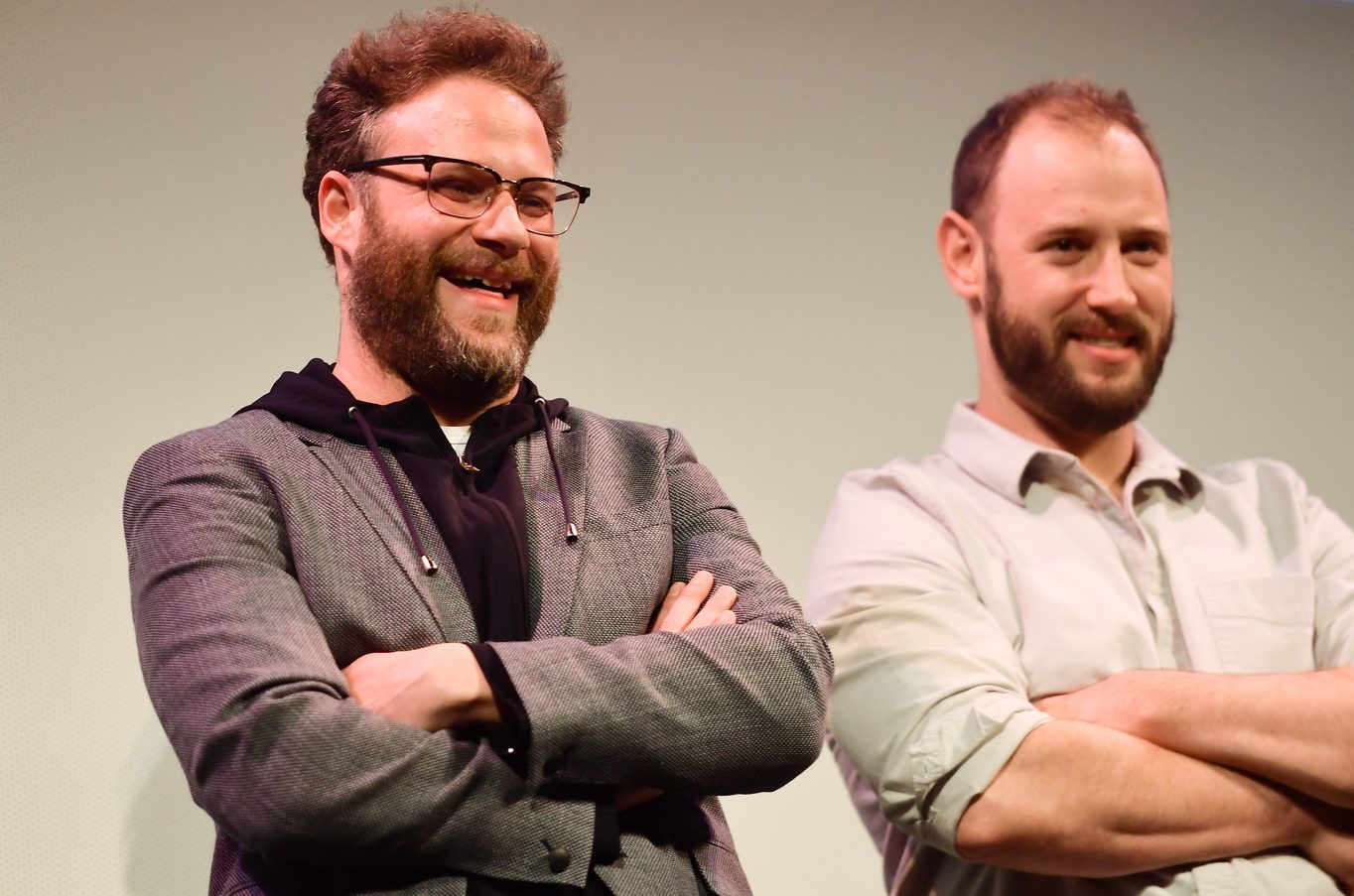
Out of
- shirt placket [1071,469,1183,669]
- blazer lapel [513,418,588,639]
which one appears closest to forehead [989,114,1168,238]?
shirt placket [1071,469,1183,669]

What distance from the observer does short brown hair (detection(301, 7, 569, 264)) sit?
83.9 inches

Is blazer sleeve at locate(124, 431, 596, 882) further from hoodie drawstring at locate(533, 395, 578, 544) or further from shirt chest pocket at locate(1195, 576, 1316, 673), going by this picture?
shirt chest pocket at locate(1195, 576, 1316, 673)

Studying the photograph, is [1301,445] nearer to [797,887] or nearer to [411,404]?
[797,887]

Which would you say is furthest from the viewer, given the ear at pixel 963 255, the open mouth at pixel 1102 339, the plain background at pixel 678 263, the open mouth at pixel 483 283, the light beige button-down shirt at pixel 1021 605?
the ear at pixel 963 255

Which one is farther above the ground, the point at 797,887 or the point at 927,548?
the point at 927,548

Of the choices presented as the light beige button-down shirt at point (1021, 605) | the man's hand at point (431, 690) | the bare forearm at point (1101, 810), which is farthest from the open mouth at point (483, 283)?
the bare forearm at point (1101, 810)

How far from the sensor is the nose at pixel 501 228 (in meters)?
2.04

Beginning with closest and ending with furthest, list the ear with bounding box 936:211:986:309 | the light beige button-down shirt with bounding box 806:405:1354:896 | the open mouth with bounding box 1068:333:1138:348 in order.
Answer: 1. the light beige button-down shirt with bounding box 806:405:1354:896
2. the open mouth with bounding box 1068:333:1138:348
3. the ear with bounding box 936:211:986:309

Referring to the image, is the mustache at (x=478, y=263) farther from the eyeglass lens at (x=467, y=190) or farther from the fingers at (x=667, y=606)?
the fingers at (x=667, y=606)

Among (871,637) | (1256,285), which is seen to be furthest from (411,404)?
(1256,285)

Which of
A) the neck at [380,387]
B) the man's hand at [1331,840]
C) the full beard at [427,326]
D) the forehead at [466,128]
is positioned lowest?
the man's hand at [1331,840]

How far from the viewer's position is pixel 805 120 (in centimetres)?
335

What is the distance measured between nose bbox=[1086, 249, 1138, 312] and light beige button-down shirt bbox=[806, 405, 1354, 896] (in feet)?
0.95

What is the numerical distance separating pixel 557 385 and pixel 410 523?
1118 millimetres
